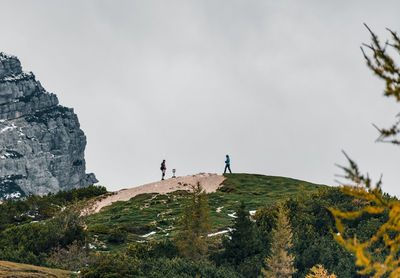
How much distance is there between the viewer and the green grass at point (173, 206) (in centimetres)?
3687

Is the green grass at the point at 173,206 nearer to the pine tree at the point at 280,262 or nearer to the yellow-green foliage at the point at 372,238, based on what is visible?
the pine tree at the point at 280,262

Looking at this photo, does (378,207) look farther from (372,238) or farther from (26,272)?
(26,272)

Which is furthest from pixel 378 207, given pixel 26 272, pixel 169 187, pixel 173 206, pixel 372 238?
pixel 169 187

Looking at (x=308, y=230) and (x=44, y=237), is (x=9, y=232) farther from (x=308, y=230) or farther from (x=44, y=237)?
(x=308, y=230)

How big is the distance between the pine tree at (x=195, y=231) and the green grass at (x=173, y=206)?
700cm

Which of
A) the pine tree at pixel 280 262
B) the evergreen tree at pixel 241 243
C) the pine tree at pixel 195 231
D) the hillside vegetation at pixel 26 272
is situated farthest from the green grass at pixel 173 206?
the hillside vegetation at pixel 26 272

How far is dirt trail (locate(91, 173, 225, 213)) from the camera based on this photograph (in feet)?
176

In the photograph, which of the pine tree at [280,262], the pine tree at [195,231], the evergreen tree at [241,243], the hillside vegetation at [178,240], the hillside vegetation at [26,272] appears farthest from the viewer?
the evergreen tree at [241,243]

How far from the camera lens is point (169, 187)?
54.9 m

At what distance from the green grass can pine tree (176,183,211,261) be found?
700cm

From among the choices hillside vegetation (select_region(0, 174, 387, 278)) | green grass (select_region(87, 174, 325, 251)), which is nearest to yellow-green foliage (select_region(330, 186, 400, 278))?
hillside vegetation (select_region(0, 174, 387, 278))

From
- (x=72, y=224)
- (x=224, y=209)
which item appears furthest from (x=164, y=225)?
(x=72, y=224)

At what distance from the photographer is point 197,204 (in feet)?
89.5

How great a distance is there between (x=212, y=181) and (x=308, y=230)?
92.8ft
